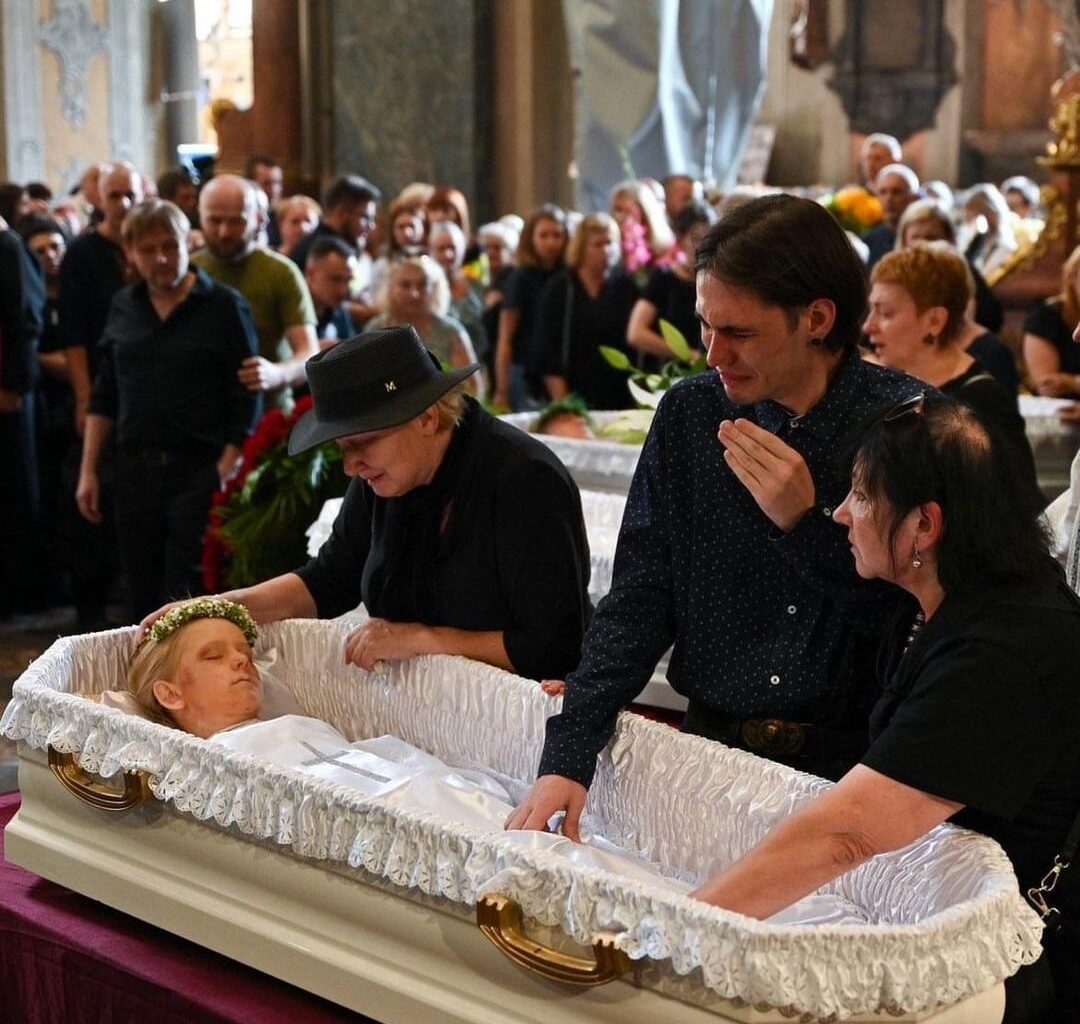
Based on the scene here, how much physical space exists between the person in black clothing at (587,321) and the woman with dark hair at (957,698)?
5030 millimetres

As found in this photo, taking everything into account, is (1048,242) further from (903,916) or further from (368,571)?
(903,916)

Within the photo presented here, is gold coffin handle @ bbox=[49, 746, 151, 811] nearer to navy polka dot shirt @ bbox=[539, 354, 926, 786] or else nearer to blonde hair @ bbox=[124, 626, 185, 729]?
blonde hair @ bbox=[124, 626, 185, 729]

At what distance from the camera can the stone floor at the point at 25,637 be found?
5.99 meters

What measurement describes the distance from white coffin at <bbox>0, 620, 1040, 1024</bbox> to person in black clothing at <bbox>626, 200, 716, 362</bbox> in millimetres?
3682

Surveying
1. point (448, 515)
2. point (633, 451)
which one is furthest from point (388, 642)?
point (633, 451)

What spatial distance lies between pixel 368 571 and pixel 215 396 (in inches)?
93.9

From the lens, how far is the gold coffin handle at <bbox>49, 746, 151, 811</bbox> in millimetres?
2400

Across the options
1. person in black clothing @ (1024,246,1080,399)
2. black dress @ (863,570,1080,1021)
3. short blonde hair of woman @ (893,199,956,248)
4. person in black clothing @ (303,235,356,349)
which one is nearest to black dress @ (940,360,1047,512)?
black dress @ (863,570,1080,1021)

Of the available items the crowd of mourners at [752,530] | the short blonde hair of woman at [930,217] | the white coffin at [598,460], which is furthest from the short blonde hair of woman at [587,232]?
the white coffin at [598,460]

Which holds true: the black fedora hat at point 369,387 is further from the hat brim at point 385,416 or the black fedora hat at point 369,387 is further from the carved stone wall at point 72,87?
the carved stone wall at point 72,87

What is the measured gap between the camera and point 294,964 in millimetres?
2188

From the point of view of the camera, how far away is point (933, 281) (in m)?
4.02

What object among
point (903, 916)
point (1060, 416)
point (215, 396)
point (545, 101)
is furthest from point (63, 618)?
point (545, 101)

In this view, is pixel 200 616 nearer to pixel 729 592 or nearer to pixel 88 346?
pixel 729 592
